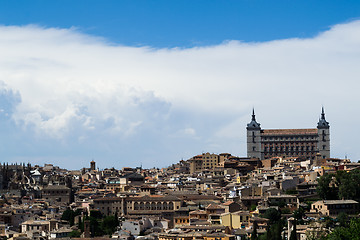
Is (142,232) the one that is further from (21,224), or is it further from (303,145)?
(303,145)

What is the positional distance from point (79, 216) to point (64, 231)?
7276 mm

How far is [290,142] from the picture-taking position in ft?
545

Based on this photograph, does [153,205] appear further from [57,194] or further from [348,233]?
[348,233]

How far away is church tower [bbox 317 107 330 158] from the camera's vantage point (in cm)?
16462

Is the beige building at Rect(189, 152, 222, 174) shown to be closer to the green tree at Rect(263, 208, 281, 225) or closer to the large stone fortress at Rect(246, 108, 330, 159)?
the large stone fortress at Rect(246, 108, 330, 159)

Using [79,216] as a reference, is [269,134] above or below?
above

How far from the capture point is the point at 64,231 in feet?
298

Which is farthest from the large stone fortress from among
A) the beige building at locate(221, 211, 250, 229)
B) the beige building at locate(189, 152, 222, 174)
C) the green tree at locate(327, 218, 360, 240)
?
the green tree at locate(327, 218, 360, 240)

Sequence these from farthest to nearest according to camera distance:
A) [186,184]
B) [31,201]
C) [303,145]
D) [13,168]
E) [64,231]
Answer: [303,145] < [13,168] < [186,184] < [31,201] < [64,231]

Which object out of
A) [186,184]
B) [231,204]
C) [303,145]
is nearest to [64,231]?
[231,204]

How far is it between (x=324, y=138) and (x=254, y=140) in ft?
47.4

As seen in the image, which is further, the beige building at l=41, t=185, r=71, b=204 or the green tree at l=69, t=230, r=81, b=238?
the beige building at l=41, t=185, r=71, b=204


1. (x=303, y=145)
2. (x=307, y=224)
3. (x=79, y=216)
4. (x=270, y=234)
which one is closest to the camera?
(x=270, y=234)

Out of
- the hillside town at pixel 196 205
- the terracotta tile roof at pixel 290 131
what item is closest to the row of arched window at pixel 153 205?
the hillside town at pixel 196 205
